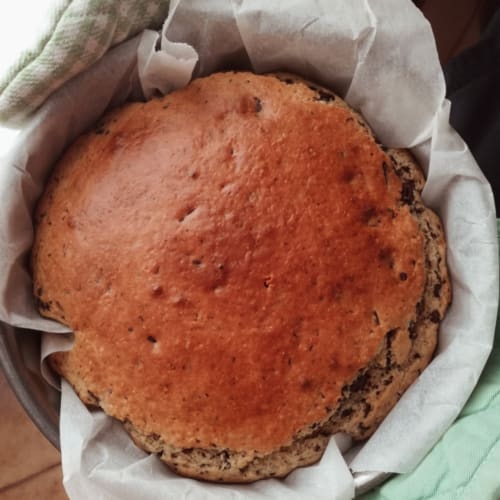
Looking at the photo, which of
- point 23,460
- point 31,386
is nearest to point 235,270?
point 31,386

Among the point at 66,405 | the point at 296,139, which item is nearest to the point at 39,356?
the point at 66,405

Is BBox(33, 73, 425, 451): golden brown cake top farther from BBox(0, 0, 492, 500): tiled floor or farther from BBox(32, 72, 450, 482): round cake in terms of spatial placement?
BBox(0, 0, 492, 500): tiled floor

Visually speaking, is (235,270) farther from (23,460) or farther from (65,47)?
(23,460)

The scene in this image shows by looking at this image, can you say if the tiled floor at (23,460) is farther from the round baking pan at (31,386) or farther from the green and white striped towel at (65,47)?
the green and white striped towel at (65,47)

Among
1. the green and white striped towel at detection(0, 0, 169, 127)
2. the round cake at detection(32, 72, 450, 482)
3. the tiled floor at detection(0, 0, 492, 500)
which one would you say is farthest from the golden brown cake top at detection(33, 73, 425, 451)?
the tiled floor at detection(0, 0, 492, 500)

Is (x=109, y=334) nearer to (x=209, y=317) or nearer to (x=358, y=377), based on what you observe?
(x=209, y=317)

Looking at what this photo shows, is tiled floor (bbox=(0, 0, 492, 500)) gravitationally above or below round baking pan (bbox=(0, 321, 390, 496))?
below
